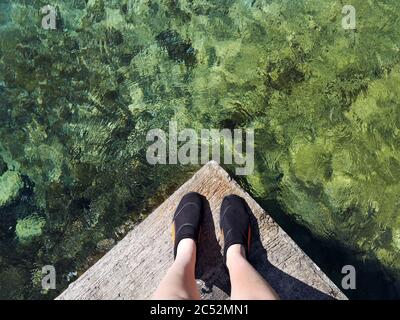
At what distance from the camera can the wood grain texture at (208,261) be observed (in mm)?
2775

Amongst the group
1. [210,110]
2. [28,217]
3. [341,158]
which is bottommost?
[28,217]

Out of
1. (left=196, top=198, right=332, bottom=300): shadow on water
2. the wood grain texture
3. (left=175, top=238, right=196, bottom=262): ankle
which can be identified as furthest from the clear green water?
(left=175, top=238, right=196, bottom=262): ankle

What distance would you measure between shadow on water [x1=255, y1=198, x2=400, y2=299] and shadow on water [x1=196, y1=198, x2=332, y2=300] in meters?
0.36

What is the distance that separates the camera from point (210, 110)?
3.21 metres

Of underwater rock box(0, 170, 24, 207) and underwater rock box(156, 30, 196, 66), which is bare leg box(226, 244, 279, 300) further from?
underwater rock box(0, 170, 24, 207)

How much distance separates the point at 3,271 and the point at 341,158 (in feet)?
7.69

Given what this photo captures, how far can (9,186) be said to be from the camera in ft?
10.4

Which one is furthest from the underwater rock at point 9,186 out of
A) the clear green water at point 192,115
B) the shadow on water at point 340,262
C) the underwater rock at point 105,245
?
the shadow on water at point 340,262

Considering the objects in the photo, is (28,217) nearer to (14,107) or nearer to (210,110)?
(14,107)

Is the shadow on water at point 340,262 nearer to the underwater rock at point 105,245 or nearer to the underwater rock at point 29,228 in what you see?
the underwater rock at point 105,245
